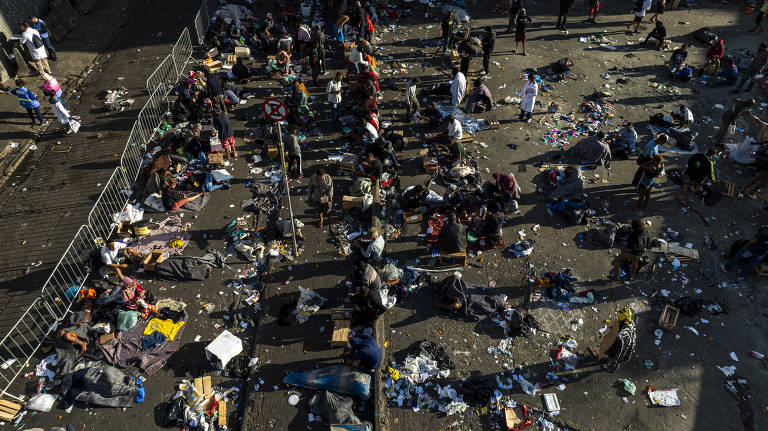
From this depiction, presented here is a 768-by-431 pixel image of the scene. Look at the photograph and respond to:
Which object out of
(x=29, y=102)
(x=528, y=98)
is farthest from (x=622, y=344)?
(x=29, y=102)

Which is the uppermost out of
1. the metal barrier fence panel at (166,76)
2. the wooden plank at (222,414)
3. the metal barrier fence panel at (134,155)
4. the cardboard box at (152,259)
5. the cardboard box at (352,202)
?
the metal barrier fence panel at (166,76)

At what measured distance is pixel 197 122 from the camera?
16578mm

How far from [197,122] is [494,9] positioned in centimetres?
1547

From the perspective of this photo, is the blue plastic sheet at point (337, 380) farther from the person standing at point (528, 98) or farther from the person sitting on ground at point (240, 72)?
the person sitting on ground at point (240, 72)

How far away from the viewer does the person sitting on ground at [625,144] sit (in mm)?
15320

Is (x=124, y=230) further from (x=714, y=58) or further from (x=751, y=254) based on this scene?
(x=714, y=58)

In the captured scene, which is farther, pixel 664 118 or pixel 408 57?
pixel 408 57

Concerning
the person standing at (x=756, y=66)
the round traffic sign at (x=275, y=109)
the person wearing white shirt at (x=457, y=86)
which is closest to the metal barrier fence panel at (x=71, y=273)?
the round traffic sign at (x=275, y=109)

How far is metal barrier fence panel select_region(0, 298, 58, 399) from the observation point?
1010 cm

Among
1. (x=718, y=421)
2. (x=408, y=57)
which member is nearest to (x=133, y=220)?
(x=408, y=57)

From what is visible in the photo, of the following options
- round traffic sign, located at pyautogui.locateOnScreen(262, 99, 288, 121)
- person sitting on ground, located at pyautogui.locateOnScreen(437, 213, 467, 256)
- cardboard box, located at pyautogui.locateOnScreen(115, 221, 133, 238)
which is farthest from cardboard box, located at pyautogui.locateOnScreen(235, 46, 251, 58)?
person sitting on ground, located at pyautogui.locateOnScreen(437, 213, 467, 256)

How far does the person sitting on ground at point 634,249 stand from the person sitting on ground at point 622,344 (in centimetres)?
220

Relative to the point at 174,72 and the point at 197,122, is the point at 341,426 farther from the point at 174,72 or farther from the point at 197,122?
the point at 174,72

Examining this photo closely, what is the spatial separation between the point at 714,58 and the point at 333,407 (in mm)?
19851
